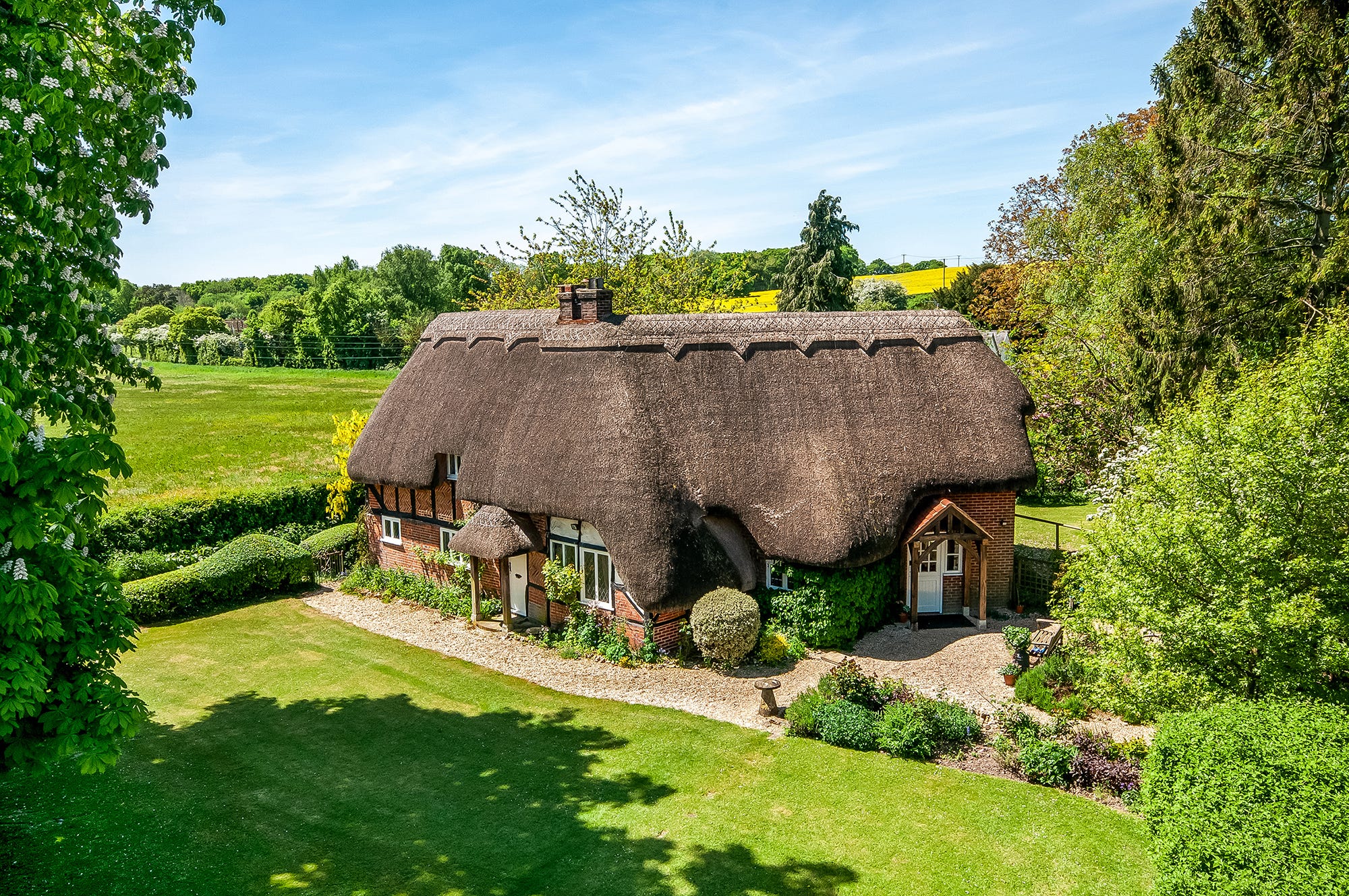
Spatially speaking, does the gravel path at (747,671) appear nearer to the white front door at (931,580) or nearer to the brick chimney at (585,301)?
the white front door at (931,580)

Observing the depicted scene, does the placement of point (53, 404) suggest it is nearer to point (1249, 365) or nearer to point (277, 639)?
point (277, 639)

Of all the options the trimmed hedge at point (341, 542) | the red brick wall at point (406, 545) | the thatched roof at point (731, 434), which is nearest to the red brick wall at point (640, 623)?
the thatched roof at point (731, 434)

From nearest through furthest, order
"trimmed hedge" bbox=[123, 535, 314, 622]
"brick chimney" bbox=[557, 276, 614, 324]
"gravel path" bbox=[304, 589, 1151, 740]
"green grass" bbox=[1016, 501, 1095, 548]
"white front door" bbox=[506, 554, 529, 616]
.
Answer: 1. "gravel path" bbox=[304, 589, 1151, 740]
2. "white front door" bbox=[506, 554, 529, 616]
3. "brick chimney" bbox=[557, 276, 614, 324]
4. "trimmed hedge" bbox=[123, 535, 314, 622]
5. "green grass" bbox=[1016, 501, 1095, 548]

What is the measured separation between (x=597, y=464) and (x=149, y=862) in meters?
9.37

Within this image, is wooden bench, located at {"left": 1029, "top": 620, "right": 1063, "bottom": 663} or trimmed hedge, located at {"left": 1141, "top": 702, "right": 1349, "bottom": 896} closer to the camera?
trimmed hedge, located at {"left": 1141, "top": 702, "right": 1349, "bottom": 896}

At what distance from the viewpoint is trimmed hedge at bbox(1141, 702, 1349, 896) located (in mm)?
7227

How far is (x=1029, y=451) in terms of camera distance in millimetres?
18016

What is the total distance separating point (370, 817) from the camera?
1117 centimetres

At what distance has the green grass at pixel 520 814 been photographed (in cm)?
966

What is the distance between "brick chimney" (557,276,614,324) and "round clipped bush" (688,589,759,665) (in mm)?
7140

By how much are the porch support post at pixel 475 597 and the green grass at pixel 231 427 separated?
9523 millimetres

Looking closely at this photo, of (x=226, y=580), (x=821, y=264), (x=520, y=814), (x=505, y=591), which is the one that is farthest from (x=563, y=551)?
(x=821, y=264)

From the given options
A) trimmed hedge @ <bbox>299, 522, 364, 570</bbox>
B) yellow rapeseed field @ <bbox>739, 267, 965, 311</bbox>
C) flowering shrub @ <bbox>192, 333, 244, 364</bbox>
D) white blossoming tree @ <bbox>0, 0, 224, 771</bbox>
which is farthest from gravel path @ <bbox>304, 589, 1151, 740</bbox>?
flowering shrub @ <bbox>192, 333, 244, 364</bbox>

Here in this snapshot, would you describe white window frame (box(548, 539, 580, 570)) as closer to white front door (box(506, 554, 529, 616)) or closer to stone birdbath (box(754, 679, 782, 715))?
white front door (box(506, 554, 529, 616))
